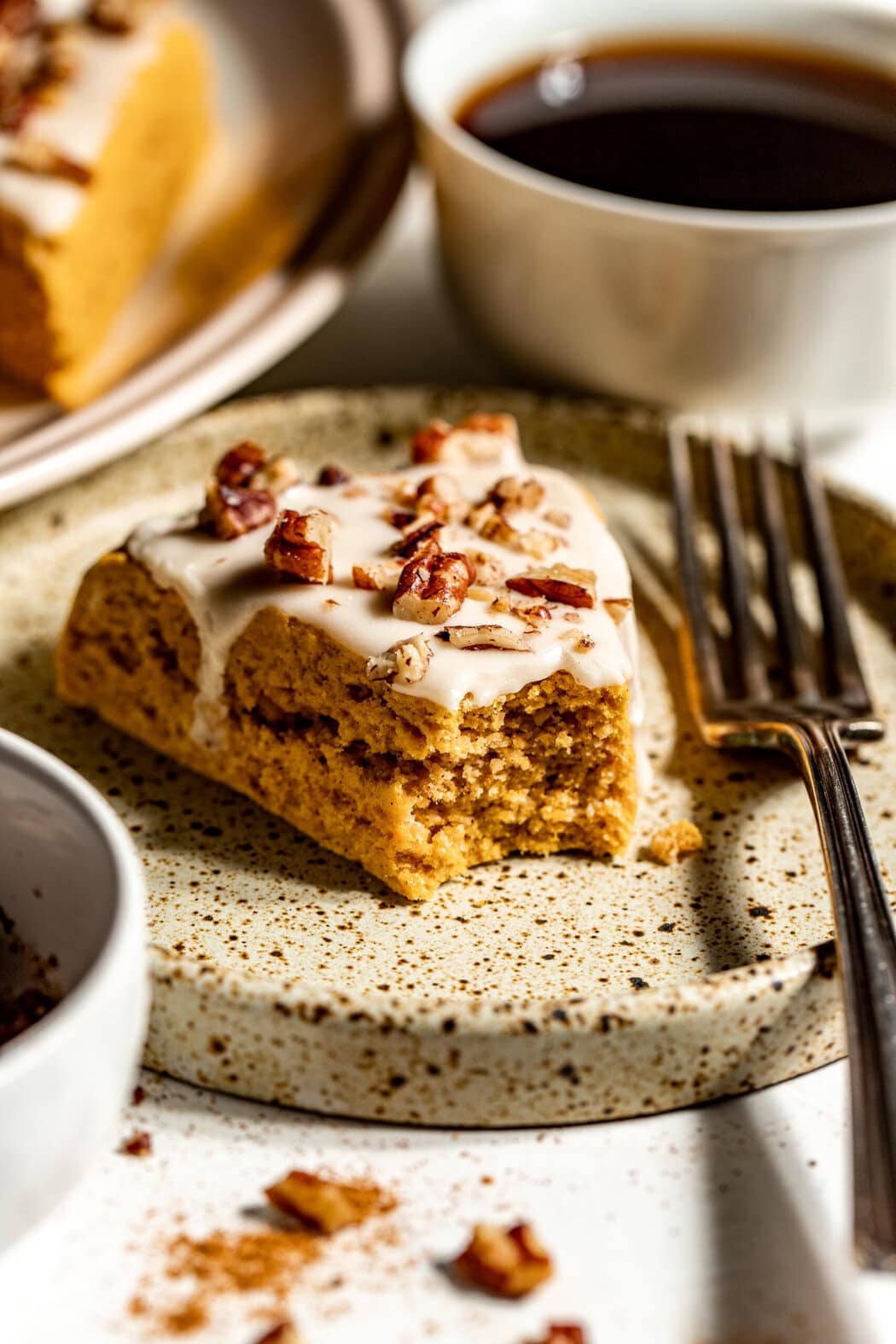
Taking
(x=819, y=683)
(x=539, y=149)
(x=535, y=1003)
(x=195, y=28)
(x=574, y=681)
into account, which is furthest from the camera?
(x=195, y=28)

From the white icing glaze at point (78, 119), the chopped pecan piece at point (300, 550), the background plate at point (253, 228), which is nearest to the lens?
the chopped pecan piece at point (300, 550)

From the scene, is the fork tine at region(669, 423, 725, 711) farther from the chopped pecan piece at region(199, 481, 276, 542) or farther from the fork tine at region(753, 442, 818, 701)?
the chopped pecan piece at region(199, 481, 276, 542)

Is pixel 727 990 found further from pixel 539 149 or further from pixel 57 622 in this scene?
pixel 539 149

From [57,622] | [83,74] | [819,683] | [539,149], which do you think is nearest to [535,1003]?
[819,683]

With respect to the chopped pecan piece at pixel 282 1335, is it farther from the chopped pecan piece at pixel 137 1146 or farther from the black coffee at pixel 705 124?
the black coffee at pixel 705 124

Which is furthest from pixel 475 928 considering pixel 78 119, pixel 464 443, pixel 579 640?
pixel 78 119

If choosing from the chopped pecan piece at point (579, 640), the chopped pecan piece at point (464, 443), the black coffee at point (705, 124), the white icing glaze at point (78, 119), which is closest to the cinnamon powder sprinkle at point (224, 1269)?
the chopped pecan piece at point (579, 640)

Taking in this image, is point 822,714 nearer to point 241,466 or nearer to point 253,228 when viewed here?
point 241,466
